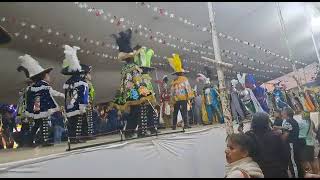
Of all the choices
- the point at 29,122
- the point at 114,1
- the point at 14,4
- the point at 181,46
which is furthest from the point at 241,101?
the point at 14,4

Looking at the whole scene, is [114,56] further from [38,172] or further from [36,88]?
[38,172]

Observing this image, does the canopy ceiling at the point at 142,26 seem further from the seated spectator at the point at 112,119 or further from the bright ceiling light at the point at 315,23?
the seated spectator at the point at 112,119

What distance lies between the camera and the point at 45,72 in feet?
12.9

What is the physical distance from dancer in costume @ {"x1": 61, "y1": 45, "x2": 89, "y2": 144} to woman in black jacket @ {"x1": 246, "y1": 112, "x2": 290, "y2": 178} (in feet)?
6.90

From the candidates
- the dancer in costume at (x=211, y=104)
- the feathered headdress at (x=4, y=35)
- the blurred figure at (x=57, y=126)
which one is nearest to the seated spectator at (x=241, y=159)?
the feathered headdress at (x=4, y=35)

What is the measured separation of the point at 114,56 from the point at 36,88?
10.3 ft

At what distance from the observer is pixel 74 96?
3771 millimetres

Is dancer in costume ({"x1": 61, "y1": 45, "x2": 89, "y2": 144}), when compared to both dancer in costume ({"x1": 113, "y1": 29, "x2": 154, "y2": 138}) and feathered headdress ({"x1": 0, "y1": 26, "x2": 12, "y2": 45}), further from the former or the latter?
feathered headdress ({"x1": 0, "y1": 26, "x2": 12, "y2": 45})

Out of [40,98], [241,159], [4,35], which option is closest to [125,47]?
[40,98]

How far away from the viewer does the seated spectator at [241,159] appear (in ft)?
6.55

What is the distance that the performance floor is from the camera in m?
2.41

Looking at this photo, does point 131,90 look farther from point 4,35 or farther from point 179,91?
point 4,35

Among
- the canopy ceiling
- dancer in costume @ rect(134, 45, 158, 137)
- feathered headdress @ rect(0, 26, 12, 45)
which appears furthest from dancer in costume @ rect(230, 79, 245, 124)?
feathered headdress @ rect(0, 26, 12, 45)

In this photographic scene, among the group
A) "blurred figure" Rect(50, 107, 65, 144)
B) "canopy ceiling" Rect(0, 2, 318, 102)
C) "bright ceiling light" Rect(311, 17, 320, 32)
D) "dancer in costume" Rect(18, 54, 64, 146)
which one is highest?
"bright ceiling light" Rect(311, 17, 320, 32)
